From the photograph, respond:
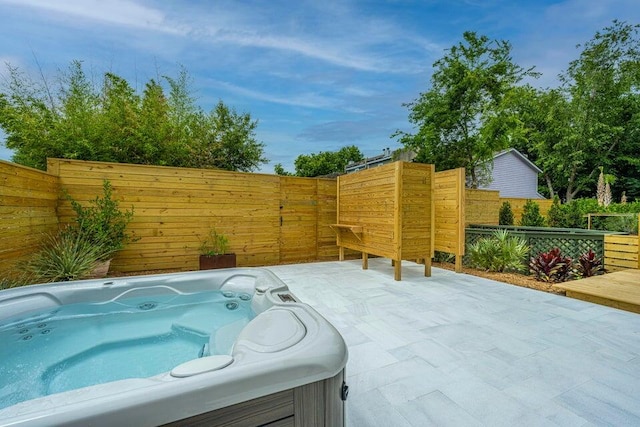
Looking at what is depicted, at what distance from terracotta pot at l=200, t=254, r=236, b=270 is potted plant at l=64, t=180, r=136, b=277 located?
1.25 metres

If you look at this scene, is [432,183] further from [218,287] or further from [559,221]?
[559,221]

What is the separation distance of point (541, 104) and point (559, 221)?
430 inches

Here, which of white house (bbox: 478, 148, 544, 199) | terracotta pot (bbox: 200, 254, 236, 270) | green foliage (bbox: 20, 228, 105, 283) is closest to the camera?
green foliage (bbox: 20, 228, 105, 283)

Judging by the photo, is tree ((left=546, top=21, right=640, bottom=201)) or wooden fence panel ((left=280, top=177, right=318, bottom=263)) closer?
wooden fence panel ((left=280, top=177, right=318, bottom=263))

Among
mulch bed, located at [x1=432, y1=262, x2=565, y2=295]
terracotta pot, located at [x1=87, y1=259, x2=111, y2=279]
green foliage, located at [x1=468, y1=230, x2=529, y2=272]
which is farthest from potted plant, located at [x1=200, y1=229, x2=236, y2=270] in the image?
green foliage, located at [x1=468, y1=230, x2=529, y2=272]

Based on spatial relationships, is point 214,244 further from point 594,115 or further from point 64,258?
point 594,115

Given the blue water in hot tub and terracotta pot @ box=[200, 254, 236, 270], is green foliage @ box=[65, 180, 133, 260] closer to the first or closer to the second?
terracotta pot @ box=[200, 254, 236, 270]

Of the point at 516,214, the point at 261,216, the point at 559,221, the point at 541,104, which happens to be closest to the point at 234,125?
the point at 261,216

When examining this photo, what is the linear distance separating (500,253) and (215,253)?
511 centimetres

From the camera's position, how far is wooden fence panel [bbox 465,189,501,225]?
7.32 m

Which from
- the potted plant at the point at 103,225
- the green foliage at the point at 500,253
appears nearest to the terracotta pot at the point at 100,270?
the potted plant at the point at 103,225

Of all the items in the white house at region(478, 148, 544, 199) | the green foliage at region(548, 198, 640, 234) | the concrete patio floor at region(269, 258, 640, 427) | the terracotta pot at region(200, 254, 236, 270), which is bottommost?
the concrete patio floor at region(269, 258, 640, 427)

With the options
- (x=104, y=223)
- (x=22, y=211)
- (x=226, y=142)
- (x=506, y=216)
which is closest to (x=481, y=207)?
(x=506, y=216)

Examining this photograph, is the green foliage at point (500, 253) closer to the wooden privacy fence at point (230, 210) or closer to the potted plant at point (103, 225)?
the wooden privacy fence at point (230, 210)
